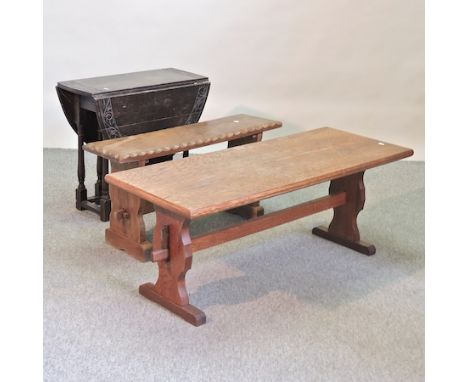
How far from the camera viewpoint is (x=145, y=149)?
387 centimetres

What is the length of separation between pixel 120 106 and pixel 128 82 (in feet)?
0.79

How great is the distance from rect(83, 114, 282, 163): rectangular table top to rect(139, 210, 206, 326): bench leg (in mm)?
689

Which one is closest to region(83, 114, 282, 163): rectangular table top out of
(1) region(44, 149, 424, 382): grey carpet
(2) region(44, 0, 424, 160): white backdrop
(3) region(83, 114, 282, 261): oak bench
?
(3) region(83, 114, 282, 261): oak bench

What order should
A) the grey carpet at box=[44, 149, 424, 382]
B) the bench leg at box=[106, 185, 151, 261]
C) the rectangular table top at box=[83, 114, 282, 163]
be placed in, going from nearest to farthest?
the grey carpet at box=[44, 149, 424, 382] < the bench leg at box=[106, 185, 151, 261] < the rectangular table top at box=[83, 114, 282, 163]

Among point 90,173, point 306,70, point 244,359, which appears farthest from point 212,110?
point 244,359

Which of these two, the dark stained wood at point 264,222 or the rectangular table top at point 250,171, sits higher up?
the rectangular table top at point 250,171

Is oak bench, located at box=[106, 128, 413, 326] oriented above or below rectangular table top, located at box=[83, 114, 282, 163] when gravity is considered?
below

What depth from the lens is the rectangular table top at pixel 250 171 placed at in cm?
306

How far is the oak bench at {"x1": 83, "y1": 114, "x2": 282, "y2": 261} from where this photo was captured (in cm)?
361

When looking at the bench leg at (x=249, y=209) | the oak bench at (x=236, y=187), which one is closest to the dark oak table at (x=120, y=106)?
the bench leg at (x=249, y=209)

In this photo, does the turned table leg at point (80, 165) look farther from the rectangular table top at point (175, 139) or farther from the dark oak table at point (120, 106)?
the rectangular table top at point (175, 139)

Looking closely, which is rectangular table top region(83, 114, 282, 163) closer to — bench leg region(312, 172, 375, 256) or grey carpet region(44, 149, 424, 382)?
grey carpet region(44, 149, 424, 382)

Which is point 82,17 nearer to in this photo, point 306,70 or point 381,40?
point 306,70

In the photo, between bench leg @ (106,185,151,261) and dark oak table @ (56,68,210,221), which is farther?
dark oak table @ (56,68,210,221)
